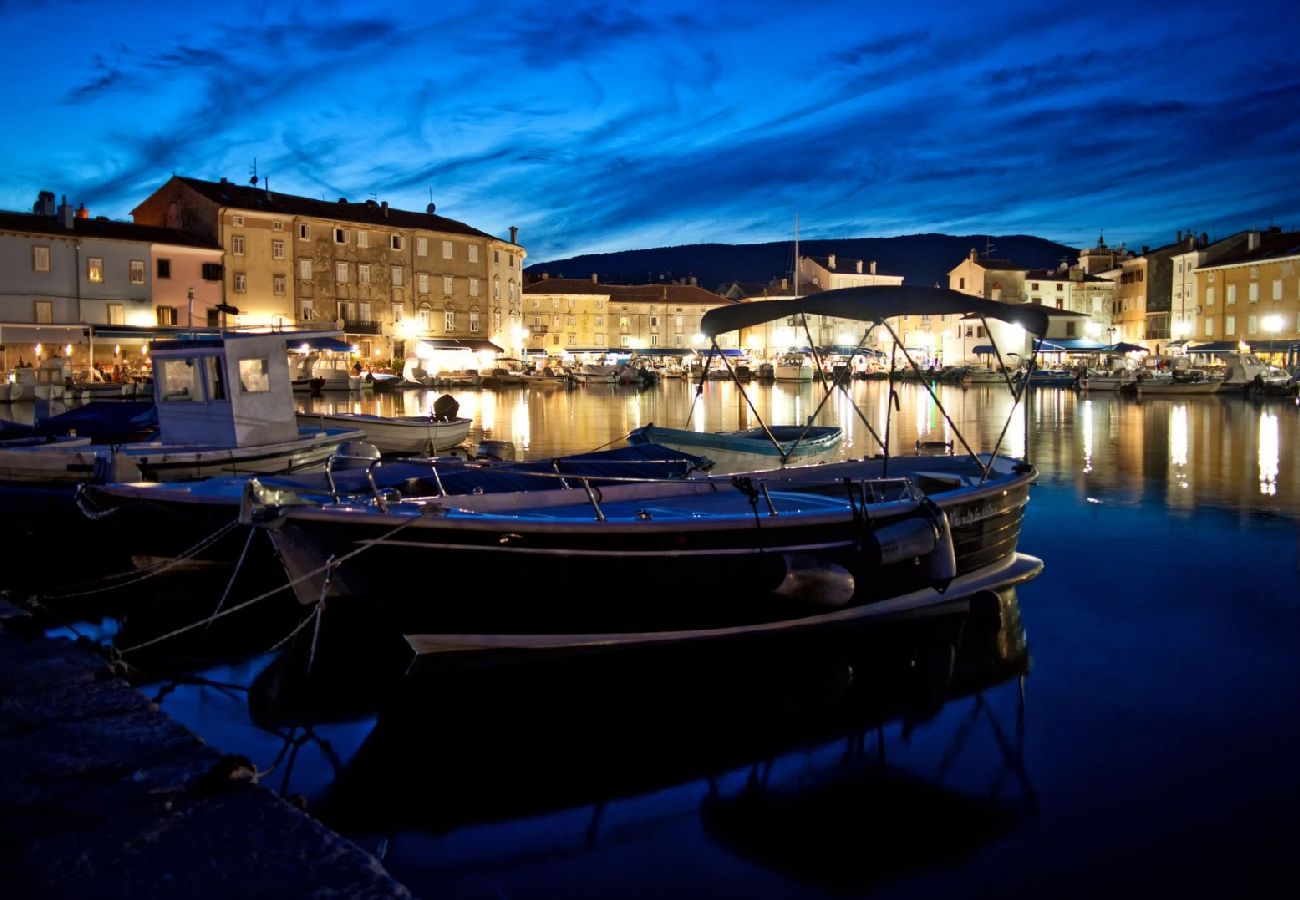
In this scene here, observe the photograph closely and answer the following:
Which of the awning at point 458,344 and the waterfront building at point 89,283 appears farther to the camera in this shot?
the awning at point 458,344

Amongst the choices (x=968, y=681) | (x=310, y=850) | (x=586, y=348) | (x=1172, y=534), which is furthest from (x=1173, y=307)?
(x=310, y=850)

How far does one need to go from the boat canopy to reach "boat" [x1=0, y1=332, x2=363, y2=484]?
760 centimetres

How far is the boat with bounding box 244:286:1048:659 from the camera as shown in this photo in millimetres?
8297

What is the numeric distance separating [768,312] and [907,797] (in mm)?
7136

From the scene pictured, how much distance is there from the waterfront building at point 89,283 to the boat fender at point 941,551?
4651cm

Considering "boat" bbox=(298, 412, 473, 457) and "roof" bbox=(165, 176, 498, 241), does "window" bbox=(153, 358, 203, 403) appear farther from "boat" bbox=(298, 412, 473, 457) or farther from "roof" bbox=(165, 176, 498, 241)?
"roof" bbox=(165, 176, 498, 241)

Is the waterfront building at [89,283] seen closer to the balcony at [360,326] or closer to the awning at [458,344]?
the balcony at [360,326]

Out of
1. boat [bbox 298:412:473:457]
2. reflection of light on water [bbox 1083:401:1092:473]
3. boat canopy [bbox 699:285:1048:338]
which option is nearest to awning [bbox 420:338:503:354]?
reflection of light on water [bbox 1083:401:1092:473]

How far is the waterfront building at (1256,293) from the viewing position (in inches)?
2707

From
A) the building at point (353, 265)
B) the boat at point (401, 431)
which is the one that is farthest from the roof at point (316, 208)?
the boat at point (401, 431)

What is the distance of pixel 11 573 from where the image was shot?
43.3ft

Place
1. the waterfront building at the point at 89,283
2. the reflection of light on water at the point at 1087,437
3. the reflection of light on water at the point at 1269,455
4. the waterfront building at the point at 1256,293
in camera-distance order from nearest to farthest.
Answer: the reflection of light on water at the point at 1269,455 < the reflection of light on water at the point at 1087,437 < the waterfront building at the point at 89,283 < the waterfront building at the point at 1256,293

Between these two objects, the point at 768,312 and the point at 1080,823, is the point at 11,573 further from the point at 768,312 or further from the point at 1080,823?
the point at 1080,823

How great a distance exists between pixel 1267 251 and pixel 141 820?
3181 inches
